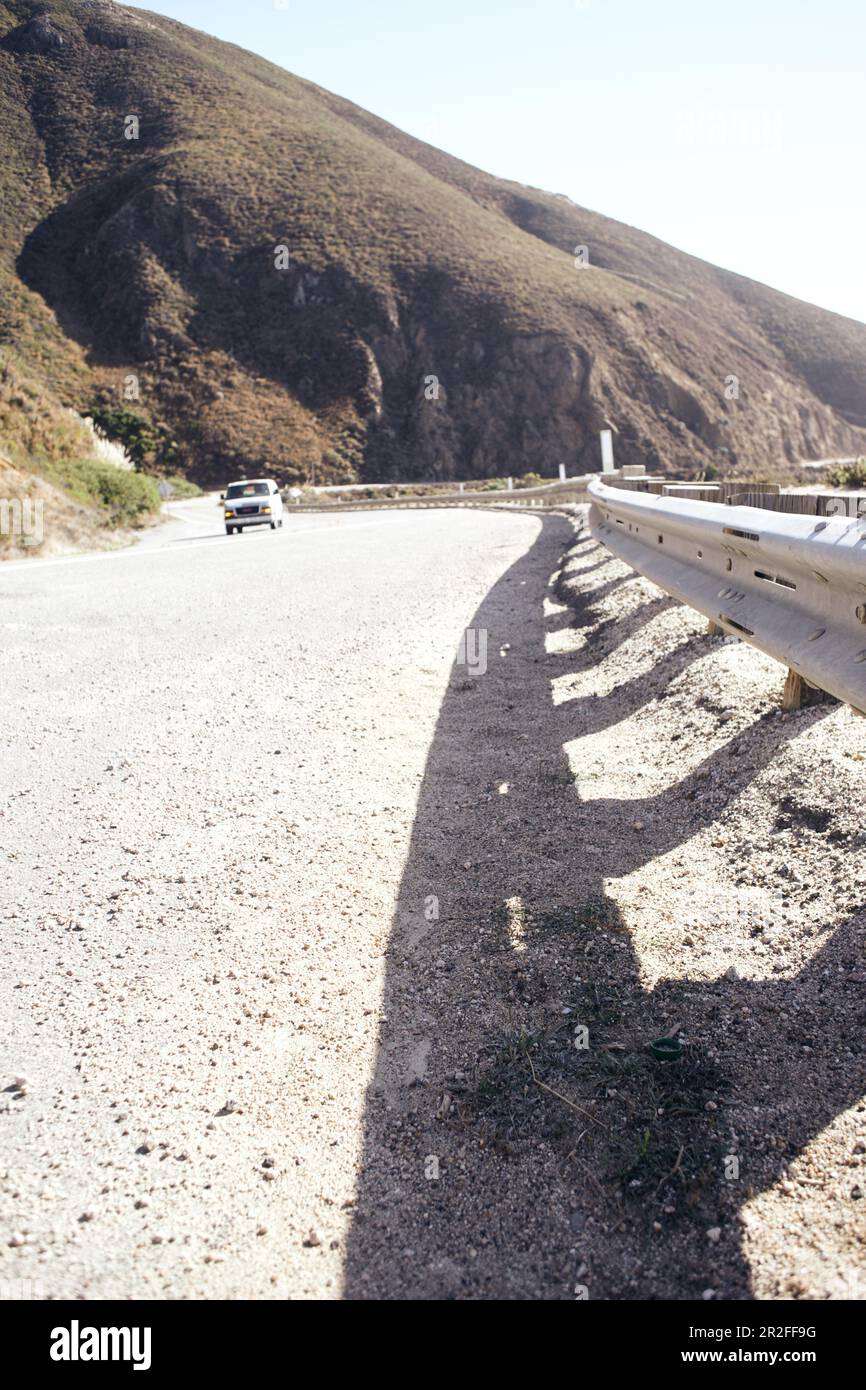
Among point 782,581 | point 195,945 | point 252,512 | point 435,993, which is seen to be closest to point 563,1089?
point 435,993

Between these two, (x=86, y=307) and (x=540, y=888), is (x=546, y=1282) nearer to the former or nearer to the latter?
(x=540, y=888)

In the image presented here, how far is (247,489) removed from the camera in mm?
27016

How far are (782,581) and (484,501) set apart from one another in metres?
31.8

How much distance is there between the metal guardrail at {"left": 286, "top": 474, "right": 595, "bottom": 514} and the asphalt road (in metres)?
22.2

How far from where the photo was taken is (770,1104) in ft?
7.47

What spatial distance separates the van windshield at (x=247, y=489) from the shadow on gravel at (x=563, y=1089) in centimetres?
2367

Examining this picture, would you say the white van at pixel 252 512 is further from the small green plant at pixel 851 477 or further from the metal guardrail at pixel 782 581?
the metal guardrail at pixel 782 581

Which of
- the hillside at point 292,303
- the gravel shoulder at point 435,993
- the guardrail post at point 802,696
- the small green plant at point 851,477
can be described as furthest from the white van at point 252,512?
the hillside at point 292,303

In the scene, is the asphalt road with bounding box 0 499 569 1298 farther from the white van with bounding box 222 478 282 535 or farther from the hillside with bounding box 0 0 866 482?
the hillside with bounding box 0 0 866 482

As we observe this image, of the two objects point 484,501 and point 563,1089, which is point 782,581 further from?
point 484,501

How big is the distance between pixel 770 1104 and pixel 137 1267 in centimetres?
142

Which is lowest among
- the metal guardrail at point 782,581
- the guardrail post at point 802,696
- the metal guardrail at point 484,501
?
the guardrail post at point 802,696

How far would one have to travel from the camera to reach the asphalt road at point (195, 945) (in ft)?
6.61

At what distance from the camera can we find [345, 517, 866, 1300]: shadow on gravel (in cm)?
195
